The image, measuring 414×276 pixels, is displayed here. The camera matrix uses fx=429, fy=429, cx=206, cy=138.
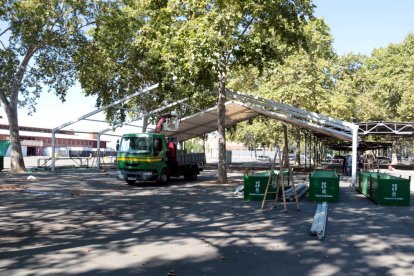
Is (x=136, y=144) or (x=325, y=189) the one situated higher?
(x=136, y=144)

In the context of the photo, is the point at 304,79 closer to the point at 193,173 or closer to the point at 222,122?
the point at 222,122

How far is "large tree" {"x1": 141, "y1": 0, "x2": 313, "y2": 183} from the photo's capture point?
18.7 meters

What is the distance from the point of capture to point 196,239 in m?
8.37

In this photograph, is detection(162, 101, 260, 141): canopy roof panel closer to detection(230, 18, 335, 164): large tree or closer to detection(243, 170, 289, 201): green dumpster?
detection(230, 18, 335, 164): large tree

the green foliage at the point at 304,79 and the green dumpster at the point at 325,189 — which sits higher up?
the green foliage at the point at 304,79

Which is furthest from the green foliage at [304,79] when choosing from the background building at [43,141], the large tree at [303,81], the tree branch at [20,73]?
the background building at [43,141]

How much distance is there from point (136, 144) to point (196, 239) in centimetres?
1288

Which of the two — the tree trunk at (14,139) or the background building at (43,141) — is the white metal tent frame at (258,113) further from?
the background building at (43,141)

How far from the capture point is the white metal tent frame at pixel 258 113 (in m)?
22.4

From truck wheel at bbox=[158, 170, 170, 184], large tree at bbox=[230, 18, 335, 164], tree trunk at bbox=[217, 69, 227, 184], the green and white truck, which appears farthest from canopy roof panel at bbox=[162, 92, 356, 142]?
truck wheel at bbox=[158, 170, 170, 184]

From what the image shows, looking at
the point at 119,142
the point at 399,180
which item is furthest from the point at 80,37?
the point at 399,180

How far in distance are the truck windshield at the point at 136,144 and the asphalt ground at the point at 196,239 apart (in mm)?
6178

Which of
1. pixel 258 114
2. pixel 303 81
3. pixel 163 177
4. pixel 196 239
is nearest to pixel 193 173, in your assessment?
pixel 163 177

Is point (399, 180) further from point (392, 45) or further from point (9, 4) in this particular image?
point (392, 45)
